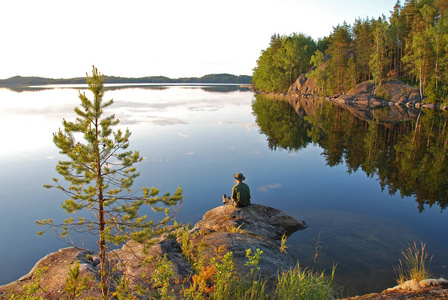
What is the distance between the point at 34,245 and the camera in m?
10.6

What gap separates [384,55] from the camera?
218 feet

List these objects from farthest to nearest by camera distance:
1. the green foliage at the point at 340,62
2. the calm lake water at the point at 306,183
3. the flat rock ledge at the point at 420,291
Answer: the green foliage at the point at 340,62 → the calm lake water at the point at 306,183 → the flat rock ledge at the point at 420,291

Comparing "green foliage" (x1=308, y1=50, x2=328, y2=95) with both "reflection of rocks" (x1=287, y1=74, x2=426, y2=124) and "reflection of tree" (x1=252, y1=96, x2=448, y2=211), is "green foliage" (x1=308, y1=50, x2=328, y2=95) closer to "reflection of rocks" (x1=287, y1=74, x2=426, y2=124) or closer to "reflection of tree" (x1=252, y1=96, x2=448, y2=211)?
"reflection of rocks" (x1=287, y1=74, x2=426, y2=124)

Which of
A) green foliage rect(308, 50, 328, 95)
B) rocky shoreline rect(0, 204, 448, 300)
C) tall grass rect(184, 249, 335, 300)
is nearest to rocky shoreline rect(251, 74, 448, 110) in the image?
green foliage rect(308, 50, 328, 95)

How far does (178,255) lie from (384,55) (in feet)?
242

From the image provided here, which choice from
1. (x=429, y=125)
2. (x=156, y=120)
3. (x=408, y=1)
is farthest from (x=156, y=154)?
(x=408, y=1)

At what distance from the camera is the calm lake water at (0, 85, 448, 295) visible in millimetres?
10141

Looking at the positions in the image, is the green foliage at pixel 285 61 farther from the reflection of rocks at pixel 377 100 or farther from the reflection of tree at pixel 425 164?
the reflection of tree at pixel 425 164

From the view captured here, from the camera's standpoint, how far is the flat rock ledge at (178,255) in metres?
6.32

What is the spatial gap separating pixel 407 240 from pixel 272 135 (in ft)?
70.8

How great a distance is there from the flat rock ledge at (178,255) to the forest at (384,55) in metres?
52.1

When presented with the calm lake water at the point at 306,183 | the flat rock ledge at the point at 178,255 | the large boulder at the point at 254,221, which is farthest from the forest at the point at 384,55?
the flat rock ledge at the point at 178,255

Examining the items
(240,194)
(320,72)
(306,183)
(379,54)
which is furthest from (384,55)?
(240,194)

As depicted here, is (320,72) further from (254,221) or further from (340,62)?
(254,221)
